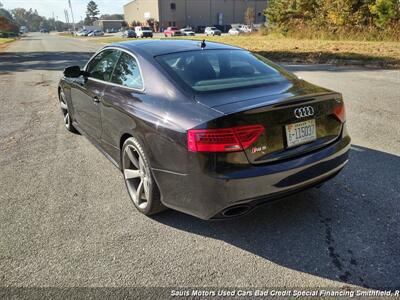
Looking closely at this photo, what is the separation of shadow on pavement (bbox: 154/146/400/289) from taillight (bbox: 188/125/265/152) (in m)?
0.91

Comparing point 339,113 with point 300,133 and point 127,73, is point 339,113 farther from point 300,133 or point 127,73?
point 127,73

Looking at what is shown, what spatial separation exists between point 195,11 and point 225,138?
9291 cm

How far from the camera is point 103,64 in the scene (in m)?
4.07

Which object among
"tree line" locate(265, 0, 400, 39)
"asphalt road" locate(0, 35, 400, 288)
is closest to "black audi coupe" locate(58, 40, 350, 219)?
"asphalt road" locate(0, 35, 400, 288)

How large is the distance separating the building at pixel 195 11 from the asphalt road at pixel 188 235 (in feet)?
282

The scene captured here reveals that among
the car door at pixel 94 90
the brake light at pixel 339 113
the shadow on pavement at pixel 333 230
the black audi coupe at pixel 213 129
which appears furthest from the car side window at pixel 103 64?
the brake light at pixel 339 113

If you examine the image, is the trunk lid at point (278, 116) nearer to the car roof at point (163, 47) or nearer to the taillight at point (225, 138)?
the taillight at point (225, 138)

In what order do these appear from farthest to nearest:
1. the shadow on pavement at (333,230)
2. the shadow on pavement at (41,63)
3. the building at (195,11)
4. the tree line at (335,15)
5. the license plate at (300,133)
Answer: the building at (195,11), the tree line at (335,15), the shadow on pavement at (41,63), the license plate at (300,133), the shadow on pavement at (333,230)

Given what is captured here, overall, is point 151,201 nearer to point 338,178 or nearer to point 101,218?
point 101,218

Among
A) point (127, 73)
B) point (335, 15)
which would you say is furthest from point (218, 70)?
point (335, 15)

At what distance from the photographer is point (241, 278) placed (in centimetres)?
238

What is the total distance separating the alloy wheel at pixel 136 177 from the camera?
3.07 meters

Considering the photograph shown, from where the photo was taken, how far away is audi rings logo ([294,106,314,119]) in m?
2.56

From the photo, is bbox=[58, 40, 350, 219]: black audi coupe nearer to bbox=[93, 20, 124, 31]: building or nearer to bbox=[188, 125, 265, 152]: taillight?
bbox=[188, 125, 265, 152]: taillight
